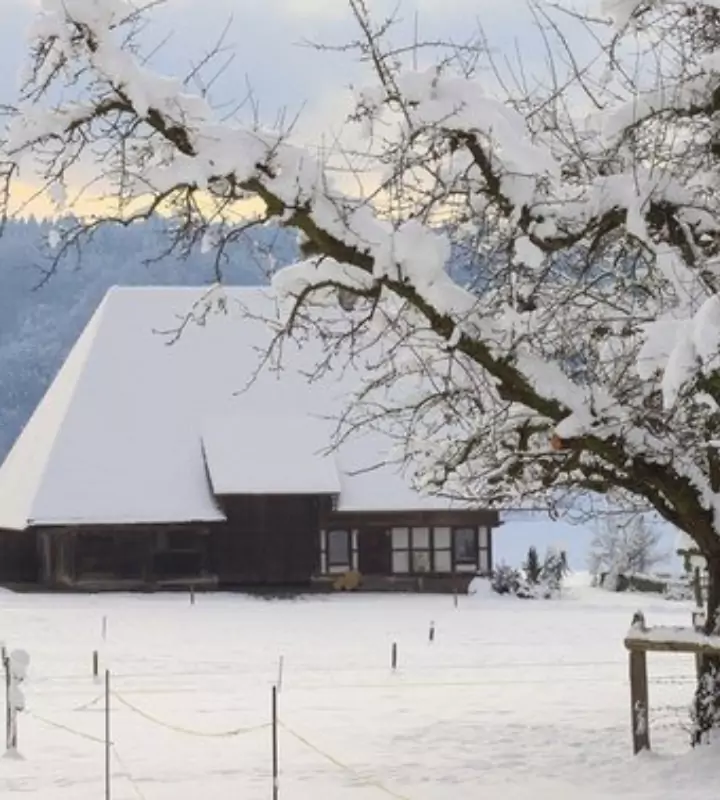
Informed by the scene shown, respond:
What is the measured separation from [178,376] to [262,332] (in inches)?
112

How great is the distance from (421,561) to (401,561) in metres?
0.53

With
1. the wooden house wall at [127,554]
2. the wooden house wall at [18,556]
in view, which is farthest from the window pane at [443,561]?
the wooden house wall at [18,556]

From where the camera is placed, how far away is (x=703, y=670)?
1309cm

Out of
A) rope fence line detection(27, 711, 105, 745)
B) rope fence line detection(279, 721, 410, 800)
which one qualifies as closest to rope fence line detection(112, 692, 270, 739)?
rope fence line detection(279, 721, 410, 800)

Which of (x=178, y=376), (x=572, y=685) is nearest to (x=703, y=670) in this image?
(x=572, y=685)

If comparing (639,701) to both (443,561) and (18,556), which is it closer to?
(443,561)

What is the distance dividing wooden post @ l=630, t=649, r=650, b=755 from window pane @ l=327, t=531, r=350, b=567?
28396mm

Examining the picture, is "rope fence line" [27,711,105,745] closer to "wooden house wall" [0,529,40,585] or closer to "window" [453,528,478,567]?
"window" [453,528,478,567]

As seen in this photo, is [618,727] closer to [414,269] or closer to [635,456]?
[635,456]

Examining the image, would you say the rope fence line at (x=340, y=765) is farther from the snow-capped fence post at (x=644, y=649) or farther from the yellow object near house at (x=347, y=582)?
the yellow object near house at (x=347, y=582)

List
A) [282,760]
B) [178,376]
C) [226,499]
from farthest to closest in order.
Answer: [178,376]
[226,499]
[282,760]

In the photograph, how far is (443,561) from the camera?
41969 millimetres

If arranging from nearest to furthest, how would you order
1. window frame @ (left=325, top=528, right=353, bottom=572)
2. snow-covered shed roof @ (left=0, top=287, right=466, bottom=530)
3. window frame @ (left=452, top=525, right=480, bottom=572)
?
snow-covered shed roof @ (left=0, top=287, right=466, bottom=530) → window frame @ (left=325, top=528, right=353, bottom=572) → window frame @ (left=452, top=525, right=480, bottom=572)

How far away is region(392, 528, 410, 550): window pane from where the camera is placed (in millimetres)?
41875
